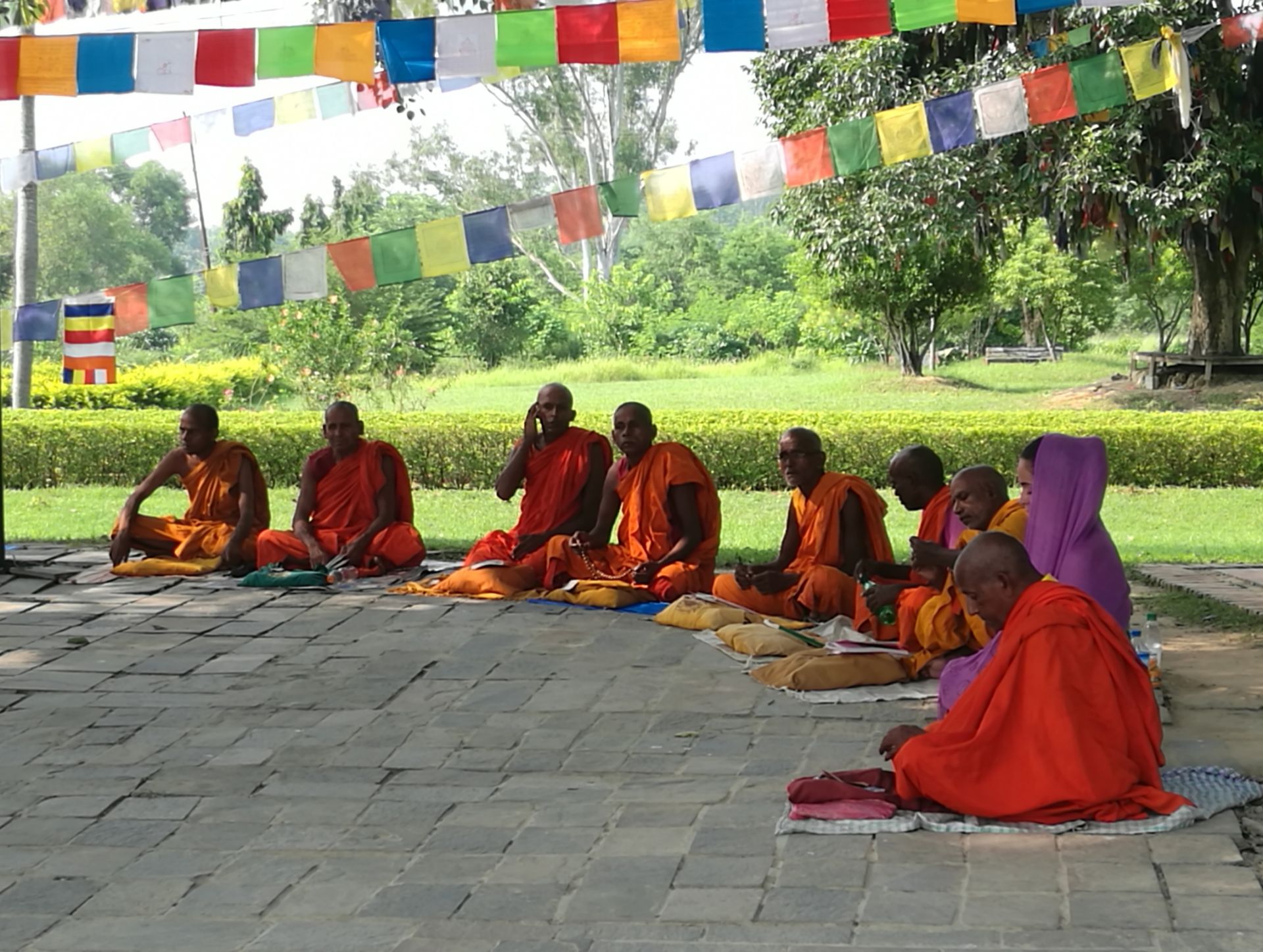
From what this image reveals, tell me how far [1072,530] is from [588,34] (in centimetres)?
384

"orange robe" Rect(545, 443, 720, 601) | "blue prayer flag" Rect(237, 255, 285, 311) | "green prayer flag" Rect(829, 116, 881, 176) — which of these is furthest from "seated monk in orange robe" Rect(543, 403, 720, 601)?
"blue prayer flag" Rect(237, 255, 285, 311)

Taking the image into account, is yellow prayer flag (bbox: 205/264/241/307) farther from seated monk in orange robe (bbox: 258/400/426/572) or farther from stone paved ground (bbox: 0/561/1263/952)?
stone paved ground (bbox: 0/561/1263/952)

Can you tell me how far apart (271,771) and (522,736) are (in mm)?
930

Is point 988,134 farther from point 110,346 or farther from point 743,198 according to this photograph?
point 110,346

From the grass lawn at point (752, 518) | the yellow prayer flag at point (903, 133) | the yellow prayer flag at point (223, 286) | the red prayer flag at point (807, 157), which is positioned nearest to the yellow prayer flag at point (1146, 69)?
the yellow prayer flag at point (903, 133)

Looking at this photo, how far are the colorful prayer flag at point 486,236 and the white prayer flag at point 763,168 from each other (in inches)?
53.3

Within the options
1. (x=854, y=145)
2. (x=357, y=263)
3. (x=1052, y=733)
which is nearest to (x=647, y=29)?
(x=854, y=145)

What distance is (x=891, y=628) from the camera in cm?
688

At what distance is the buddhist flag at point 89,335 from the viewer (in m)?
9.57

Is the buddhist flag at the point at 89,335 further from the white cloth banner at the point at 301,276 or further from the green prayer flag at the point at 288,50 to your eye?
the green prayer flag at the point at 288,50

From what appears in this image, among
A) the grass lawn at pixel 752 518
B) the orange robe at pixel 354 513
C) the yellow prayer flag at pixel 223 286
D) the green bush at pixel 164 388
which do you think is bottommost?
the grass lawn at pixel 752 518

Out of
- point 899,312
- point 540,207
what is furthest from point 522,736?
point 899,312

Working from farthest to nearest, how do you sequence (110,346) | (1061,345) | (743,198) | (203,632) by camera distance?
(1061,345)
(110,346)
(743,198)
(203,632)

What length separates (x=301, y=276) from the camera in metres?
9.02
